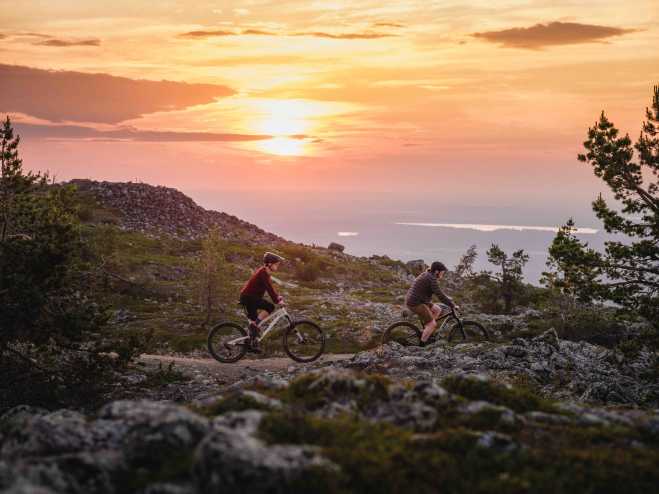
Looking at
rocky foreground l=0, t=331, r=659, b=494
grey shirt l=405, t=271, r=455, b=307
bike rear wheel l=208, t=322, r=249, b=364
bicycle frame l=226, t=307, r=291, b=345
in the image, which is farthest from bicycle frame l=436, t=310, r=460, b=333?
rocky foreground l=0, t=331, r=659, b=494

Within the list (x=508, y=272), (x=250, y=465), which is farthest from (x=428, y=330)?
(x=508, y=272)

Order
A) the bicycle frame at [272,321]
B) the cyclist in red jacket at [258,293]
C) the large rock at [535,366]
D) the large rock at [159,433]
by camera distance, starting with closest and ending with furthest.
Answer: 1. the large rock at [159,433]
2. the large rock at [535,366]
3. the cyclist in red jacket at [258,293]
4. the bicycle frame at [272,321]

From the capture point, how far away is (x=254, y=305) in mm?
20219

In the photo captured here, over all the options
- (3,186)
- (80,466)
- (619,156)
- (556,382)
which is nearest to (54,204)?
(3,186)

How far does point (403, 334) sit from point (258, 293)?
19.3 feet

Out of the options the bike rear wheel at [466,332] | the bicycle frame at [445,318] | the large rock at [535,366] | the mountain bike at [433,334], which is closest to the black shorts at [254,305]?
the large rock at [535,366]

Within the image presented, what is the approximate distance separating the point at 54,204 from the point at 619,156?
18.7m

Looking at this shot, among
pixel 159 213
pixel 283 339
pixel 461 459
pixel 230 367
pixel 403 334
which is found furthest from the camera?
pixel 159 213

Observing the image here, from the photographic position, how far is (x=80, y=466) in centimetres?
742

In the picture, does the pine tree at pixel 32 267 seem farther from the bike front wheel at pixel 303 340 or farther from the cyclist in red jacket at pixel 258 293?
the bike front wheel at pixel 303 340

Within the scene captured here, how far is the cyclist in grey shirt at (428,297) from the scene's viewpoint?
2080cm

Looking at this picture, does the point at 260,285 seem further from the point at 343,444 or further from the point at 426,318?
the point at 343,444

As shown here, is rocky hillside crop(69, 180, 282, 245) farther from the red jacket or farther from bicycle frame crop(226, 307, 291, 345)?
the red jacket

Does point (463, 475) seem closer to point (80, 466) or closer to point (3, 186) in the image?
point (80, 466)
